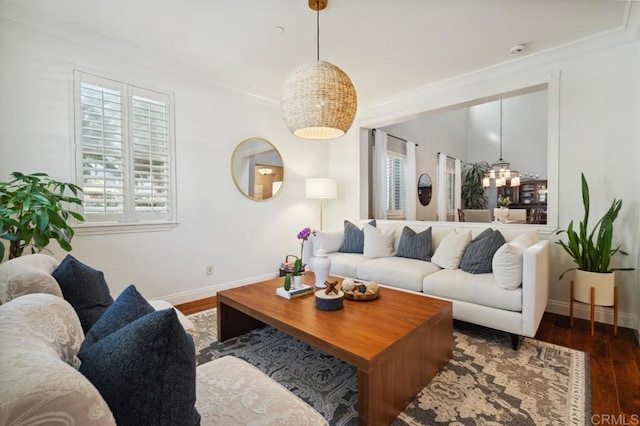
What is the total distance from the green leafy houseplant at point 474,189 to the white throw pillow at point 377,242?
17.1 feet

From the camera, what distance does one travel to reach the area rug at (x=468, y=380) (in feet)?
5.20

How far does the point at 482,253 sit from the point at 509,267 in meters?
0.45

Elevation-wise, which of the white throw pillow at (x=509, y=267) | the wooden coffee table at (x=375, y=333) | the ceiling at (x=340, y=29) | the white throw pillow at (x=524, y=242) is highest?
the ceiling at (x=340, y=29)

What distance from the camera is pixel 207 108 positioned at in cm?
358

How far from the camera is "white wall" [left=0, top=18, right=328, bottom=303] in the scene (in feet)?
8.14

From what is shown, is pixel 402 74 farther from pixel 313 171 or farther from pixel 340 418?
pixel 340 418

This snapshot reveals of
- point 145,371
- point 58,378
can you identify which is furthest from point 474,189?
point 58,378

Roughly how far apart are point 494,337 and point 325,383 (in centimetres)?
154

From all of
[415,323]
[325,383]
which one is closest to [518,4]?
[415,323]

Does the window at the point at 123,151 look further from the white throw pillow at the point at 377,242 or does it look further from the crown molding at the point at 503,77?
the crown molding at the point at 503,77

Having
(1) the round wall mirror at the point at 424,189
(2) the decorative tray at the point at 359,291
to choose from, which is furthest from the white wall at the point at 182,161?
(1) the round wall mirror at the point at 424,189

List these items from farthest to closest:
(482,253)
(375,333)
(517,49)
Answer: (517,49) < (482,253) < (375,333)

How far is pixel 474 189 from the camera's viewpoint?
26.1 ft

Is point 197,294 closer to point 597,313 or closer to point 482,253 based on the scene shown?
point 482,253
